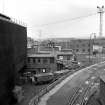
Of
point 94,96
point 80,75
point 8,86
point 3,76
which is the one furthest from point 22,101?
point 80,75

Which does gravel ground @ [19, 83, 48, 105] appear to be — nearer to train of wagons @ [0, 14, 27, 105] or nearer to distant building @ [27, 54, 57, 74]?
train of wagons @ [0, 14, 27, 105]

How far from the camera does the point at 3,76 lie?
71.0 feet

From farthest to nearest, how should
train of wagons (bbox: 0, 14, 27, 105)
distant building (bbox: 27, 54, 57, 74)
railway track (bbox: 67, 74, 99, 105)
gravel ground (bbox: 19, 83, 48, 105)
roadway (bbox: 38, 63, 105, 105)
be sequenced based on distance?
distant building (bbox: 27, 54, 57, 74), gravel ground (bbox: 19, 83, 48, 105), roadway (bbox: 38, 63, 105, 105), railway track (bbox: 67, 74, 99, 105), train of wagons (bbox: 0, 14, 27, 105)

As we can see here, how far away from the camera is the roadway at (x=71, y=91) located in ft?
79.3

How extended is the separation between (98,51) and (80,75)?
53772mm

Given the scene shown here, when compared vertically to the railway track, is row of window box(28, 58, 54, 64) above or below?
above

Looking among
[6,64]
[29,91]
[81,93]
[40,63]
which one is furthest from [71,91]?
[40,63]

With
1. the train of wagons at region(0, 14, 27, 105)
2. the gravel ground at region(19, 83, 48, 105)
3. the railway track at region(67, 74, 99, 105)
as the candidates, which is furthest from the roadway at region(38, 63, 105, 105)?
the train of wagons at region(0, 14, 27, 105)

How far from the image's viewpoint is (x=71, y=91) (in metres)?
28.5

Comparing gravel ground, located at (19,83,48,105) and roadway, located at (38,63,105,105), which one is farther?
gravel ground, located at (19,83,48,105)

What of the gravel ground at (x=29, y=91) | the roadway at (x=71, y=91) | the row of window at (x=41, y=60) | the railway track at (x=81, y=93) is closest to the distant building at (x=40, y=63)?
the row of window at (x=41, y=60)

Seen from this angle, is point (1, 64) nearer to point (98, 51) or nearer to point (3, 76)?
point (3, 76)

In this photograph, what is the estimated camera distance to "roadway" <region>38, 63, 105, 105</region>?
2417cm

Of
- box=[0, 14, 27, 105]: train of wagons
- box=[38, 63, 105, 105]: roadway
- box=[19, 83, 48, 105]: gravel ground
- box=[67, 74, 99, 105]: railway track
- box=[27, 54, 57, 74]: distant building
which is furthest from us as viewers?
box=[27, 54, 57, 74]: distant building
